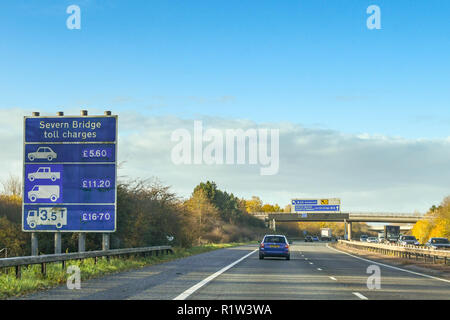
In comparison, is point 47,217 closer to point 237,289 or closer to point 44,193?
point 44,193

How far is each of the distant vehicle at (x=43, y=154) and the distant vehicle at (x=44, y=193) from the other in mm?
1287

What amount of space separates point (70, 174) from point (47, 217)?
198 centimetres

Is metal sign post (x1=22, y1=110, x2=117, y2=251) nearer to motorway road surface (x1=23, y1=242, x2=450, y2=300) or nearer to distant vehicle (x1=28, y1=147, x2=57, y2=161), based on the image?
distant vehicle (x1=28, y1=147, x2=57, y2=161)

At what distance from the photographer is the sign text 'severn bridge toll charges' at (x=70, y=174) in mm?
25219

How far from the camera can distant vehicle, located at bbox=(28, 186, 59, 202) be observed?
25.2 meters

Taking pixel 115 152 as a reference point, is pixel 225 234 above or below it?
below

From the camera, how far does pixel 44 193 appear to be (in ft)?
82.8

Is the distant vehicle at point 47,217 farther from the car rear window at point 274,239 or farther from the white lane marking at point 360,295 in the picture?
the car rear window at point 274,239

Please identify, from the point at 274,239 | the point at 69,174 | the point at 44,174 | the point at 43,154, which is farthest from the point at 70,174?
the point at 274,239
